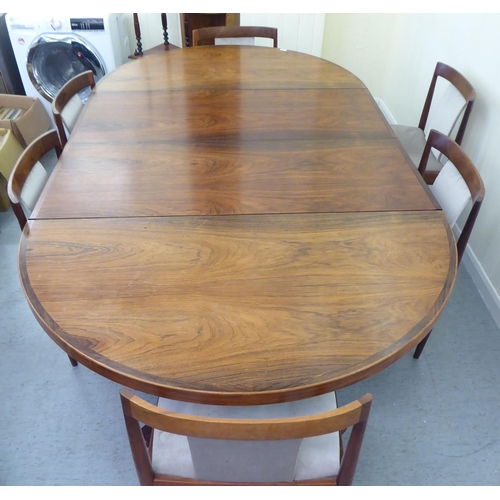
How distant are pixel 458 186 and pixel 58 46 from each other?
285cm

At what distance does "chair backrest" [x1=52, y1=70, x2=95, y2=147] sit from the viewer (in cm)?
179

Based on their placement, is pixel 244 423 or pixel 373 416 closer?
pixel 244 423

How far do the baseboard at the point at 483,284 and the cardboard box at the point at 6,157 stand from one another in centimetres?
240

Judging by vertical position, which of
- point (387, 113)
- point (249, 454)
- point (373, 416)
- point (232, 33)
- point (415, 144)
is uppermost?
point (232, 33)

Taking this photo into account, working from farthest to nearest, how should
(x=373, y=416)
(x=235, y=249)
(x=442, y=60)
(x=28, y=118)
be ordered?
(x=28, y=118), (x=442, y=60), (x=373, y=416), (x=235, y=249)

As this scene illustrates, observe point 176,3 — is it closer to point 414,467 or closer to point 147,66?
point 147,66

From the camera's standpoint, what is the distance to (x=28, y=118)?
9.21 ft

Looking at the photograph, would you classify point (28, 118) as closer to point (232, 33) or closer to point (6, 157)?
point (6, 157)

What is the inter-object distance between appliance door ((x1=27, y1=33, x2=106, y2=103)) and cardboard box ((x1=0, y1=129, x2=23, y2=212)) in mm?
664

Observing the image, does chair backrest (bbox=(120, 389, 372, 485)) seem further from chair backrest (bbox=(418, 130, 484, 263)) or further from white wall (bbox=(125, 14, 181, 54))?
white wall (bbox=(125, 14, 181, 54))

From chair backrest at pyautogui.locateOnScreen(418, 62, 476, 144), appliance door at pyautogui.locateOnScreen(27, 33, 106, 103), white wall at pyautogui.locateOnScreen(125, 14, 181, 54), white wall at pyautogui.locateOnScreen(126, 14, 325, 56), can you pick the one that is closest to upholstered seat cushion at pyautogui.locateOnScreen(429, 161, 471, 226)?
chair backrest at pyautogui.locateOnScreen(418, 62, 476, 144)

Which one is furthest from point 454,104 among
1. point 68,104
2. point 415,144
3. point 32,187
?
point 32,187

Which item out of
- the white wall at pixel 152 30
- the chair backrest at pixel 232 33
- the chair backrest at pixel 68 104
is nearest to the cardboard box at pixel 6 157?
the chair backrest at pixel 68 104

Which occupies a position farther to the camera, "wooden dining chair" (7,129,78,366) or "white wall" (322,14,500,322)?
"white wall" (322,14,500,322)
